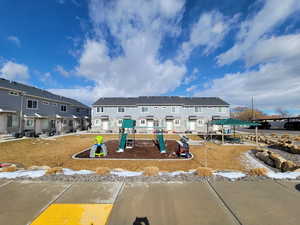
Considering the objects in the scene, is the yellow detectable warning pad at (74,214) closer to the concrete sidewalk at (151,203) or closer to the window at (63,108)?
the concrete sidewalk at (151,203)

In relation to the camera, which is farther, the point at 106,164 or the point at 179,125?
the point at 179,125

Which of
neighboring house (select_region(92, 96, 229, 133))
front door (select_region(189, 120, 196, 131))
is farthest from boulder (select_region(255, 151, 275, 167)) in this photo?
front door (select_region(189, 120, 196, 131))

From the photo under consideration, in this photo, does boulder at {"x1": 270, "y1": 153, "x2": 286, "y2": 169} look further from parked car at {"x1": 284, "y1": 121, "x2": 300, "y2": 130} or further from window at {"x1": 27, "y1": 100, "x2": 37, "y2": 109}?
parked car at {"x1": 284, "y1": 121, "x2": 300, "y2": 130}

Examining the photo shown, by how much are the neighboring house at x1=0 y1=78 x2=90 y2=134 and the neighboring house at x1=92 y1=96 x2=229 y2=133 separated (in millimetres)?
5350

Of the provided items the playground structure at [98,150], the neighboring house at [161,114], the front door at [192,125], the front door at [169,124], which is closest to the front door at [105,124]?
the neighboring house at [161,114]

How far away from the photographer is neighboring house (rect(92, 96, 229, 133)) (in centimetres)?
2833

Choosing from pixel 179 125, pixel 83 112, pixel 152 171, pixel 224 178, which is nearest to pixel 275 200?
pixel 224 178

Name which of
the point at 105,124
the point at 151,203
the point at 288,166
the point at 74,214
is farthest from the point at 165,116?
the point at 74,214

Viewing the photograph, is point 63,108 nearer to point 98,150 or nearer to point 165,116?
point 165,116

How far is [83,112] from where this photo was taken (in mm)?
33250

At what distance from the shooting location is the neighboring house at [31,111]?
688 inches

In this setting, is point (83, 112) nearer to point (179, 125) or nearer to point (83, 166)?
point (179, 125)

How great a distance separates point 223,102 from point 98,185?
31919mm

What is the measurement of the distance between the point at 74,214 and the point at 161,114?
85.5 ft
